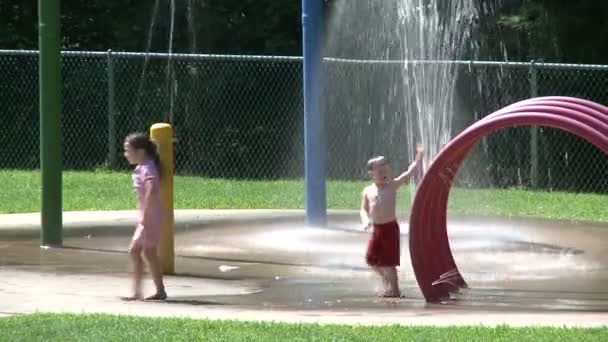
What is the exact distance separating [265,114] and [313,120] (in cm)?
837

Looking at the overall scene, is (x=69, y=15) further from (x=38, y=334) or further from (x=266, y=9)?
(x=38, y=334)

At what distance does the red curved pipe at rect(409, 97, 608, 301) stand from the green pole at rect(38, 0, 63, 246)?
3.73 m

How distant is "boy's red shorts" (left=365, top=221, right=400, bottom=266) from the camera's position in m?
10.8

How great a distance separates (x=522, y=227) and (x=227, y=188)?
561cm

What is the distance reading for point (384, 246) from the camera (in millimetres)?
10891

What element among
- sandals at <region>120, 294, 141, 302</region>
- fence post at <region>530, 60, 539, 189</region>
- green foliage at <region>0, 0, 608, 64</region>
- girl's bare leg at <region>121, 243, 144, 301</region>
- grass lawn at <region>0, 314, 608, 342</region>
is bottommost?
sandals at <region>120, 294, 141, 302</region>

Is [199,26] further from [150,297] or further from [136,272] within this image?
[150,297]

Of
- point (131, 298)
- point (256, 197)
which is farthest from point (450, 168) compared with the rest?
point (256, 197)

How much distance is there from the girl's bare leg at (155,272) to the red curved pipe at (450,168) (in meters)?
1.79

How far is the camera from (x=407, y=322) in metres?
9.05

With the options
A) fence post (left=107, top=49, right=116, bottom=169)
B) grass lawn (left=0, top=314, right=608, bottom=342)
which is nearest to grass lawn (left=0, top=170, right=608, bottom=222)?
fence post (left=107, top=49, right=116, bottom=169)

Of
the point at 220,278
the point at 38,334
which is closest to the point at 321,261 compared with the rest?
the point at 220,278

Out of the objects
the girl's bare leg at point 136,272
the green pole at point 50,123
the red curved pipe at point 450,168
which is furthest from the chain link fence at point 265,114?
the girl's bare leg at point 136,272

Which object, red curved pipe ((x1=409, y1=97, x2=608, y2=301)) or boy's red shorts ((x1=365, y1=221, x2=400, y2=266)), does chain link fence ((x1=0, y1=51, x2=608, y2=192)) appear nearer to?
red curved pipe ((x1=409, y1=97, x2=608, y2=301))
